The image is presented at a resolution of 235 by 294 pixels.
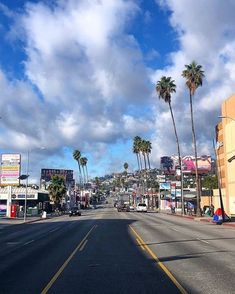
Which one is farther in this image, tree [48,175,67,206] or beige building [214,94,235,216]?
tree [48,175,67,206]

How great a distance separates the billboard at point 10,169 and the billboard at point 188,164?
49.1 m

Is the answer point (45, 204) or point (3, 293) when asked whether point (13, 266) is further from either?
point (45, 204)

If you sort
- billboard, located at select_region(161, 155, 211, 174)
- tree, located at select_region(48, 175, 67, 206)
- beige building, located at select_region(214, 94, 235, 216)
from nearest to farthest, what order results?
beige building, located at select_region(214, 94, 235, 216), tree, located at select_region(48, 175, 67, 206), billboard, located at select_region(161, 155, 211, 174)

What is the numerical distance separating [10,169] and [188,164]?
189 feet

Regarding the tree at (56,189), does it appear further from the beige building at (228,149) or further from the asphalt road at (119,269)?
the asphalt road at (119,269)

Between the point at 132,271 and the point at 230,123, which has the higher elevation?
the point at 230,123

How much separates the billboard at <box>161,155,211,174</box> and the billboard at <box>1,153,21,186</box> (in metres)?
49.1

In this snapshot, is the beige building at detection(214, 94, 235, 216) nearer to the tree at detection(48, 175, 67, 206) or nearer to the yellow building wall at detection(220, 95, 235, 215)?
the yellow building wall at detection(220, 95, 235, 215)

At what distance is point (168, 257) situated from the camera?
17.6 m

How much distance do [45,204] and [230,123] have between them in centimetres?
6190

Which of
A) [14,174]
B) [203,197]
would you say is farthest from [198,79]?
[203,197]

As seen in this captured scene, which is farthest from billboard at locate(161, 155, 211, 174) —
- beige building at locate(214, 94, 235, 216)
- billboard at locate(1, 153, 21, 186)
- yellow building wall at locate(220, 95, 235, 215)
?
yellow building wall at locate(220, 95, 235, 215)

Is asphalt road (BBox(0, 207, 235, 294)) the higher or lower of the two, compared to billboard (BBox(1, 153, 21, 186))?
lower

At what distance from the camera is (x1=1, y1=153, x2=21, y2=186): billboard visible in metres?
76.7
